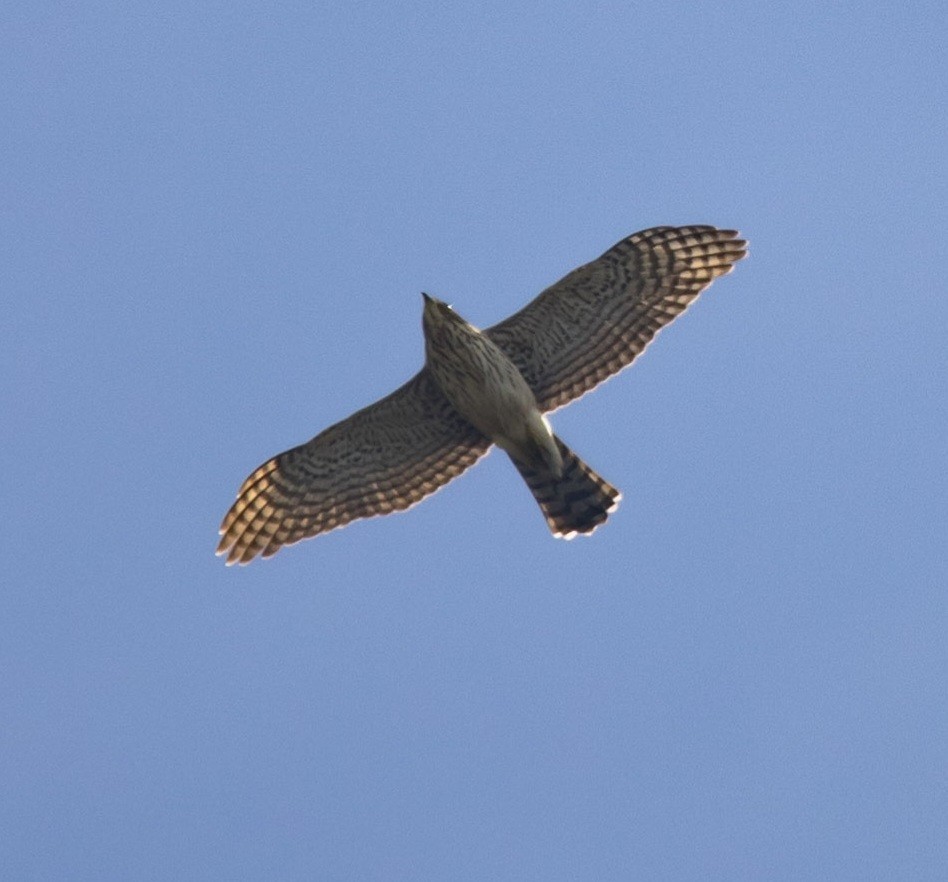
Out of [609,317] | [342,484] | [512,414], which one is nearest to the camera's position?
[512,414]

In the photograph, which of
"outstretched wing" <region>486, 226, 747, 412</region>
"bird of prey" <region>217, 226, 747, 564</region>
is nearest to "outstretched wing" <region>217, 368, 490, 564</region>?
"bird of prey" <region>217, 226, 747, 564</region>

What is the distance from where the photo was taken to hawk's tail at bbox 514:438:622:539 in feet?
46.2

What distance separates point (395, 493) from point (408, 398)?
0.95 meters

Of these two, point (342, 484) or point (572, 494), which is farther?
point (342, 484)

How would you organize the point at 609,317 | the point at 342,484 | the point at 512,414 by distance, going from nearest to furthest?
the point at 512,414 < the point at 609,317 < the point at 342,484

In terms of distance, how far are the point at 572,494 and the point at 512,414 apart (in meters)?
1.05

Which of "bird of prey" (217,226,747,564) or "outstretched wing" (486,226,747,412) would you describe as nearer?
"bird of prey" (217,226,747,564)

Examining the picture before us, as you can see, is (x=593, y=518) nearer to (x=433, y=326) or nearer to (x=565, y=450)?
(x=565, y=450)

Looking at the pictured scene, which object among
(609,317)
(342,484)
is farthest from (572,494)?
(342,484)

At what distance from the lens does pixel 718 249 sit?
47.3 ft

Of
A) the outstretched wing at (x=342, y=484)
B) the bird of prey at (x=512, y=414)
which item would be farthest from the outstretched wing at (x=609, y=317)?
the outstretched wing at (x=342, y=484)

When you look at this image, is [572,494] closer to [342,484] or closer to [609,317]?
A: [609,317]

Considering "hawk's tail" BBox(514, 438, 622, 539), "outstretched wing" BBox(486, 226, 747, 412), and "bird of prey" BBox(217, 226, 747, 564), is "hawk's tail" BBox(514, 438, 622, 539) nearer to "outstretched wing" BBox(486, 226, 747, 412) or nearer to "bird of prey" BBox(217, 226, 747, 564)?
"bird of prey" BBox(217, 226, 747, 564)

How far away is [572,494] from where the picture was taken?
14164mm
